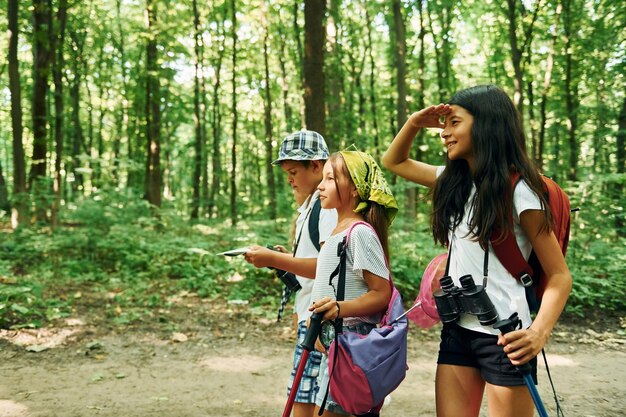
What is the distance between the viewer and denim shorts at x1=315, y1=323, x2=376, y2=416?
240 centimetres

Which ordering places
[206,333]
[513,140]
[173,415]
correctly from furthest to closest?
[206,333], [173,415], [513,140]

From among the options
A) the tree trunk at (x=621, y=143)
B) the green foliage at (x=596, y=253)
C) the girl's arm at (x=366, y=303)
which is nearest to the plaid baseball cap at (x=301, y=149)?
the girl's arm at (x=366, y=303)

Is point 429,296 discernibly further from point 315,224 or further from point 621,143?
point 621,143

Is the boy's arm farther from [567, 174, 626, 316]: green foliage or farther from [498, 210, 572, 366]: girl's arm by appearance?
[567, 174, 626, 316]: green foliage

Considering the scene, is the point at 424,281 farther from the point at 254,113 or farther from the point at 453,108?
the point at 254,113

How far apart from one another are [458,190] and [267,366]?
432 cm

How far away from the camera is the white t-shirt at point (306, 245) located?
289 centimetres

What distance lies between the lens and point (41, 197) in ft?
40.6

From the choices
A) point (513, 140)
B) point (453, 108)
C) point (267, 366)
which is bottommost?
point (267, 366)

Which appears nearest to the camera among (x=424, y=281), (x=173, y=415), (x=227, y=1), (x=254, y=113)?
(x=424, y=281)

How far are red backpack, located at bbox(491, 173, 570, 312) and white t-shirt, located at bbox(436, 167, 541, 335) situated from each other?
3 centimetres

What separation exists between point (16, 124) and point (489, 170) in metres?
13.1

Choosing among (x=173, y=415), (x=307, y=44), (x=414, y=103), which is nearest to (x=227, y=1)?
(x=414, y=103)

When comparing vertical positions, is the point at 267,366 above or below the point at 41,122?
below
